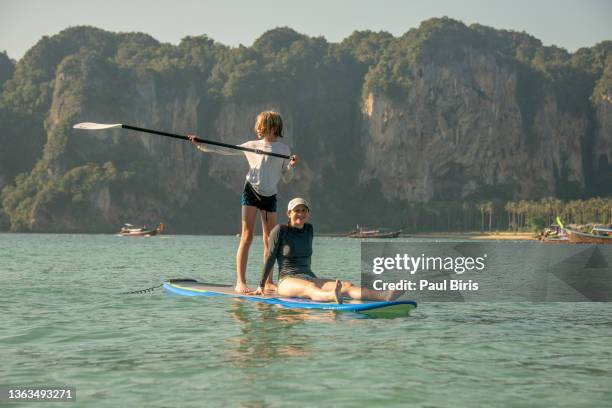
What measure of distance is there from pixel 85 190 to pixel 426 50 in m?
71.1

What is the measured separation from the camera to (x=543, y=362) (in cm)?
800

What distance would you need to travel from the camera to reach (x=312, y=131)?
597 feet

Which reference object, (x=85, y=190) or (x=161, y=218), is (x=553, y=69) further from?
(x=85, y=190)

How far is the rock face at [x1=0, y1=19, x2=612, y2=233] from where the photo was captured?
514 ft

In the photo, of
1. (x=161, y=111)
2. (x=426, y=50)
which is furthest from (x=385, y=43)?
(x=161, y=111)

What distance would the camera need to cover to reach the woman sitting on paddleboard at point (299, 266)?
1126cm

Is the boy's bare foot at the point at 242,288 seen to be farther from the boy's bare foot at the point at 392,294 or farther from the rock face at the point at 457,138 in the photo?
the rock face at the point at 457,138

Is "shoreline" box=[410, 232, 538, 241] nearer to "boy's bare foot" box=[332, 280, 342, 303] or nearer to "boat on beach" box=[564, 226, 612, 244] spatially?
"boat on beach" box=[564, 226, 612, 244]

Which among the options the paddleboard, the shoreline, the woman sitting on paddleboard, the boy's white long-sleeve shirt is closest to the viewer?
the paddleboard

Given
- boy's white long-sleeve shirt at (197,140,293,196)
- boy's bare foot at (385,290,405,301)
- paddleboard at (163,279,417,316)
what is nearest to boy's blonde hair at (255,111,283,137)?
boy's white long-sleeve shirt at (197,140,293,196)

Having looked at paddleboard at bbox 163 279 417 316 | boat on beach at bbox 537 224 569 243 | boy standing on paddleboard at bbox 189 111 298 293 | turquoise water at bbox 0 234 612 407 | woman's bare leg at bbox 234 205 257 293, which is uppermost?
boy standing on paddleboard at bbox 189 111 298 293

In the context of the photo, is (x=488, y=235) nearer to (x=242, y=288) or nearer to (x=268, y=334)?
(x=242, y=288)

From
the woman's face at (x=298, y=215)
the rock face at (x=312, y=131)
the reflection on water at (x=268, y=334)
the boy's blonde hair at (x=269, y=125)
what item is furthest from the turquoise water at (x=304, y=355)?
the rock face at (x=312, y=131)

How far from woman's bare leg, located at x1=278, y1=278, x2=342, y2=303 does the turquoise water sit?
270 mm
